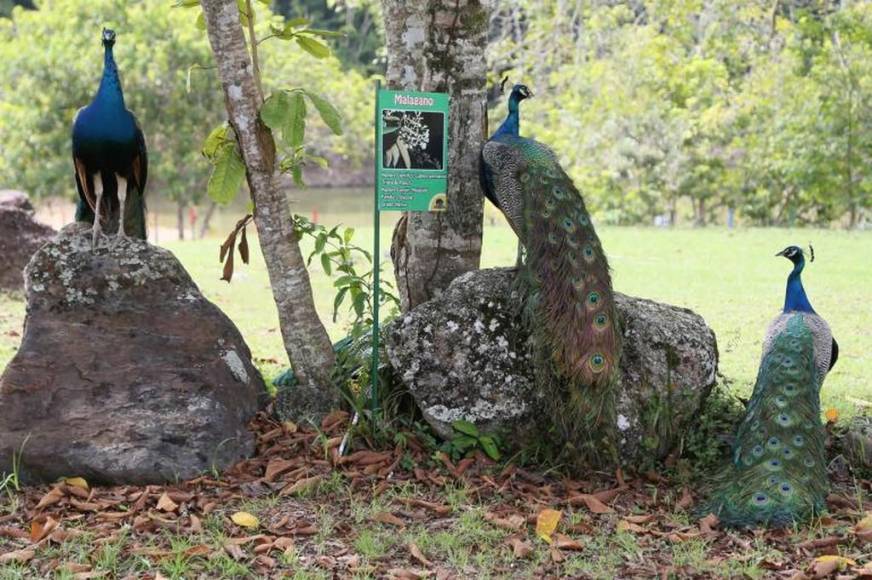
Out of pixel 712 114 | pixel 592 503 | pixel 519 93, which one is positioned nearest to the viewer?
pixel 592 503

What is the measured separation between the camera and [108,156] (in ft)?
16.8

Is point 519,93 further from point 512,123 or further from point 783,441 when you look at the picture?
point 783,441

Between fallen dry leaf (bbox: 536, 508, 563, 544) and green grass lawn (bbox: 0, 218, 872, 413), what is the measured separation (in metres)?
2.35

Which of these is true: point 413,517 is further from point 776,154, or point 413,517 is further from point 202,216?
point 202,216

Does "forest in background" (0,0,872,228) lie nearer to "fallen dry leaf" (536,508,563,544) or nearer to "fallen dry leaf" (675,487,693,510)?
"fallen dry leaf" (675,487,693,510)

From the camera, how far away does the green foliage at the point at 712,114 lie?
1684 centimetres

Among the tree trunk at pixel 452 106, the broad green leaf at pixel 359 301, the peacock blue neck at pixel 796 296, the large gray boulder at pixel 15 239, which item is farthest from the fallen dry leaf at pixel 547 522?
the large gray boulder at pixel 15 239

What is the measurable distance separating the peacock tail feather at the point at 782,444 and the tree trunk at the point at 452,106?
1756 mm

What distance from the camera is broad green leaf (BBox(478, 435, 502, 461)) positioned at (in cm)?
488

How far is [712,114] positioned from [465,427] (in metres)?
13.9

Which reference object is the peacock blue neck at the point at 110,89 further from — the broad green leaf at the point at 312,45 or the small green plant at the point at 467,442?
the small green plant at the point at 467,442

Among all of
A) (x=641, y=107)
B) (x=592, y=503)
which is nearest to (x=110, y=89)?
(x=592, y=503)

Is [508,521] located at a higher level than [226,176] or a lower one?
lower

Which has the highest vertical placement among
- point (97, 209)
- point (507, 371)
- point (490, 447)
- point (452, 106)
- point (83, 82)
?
point (83, 82)
